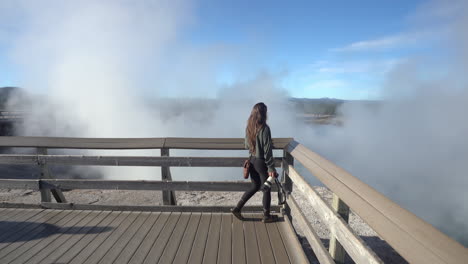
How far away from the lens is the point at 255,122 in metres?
3.16

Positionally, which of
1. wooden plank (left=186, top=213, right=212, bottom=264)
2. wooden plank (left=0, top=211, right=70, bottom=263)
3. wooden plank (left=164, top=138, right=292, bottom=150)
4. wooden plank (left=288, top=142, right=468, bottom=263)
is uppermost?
wooden plank (left=164, top=138, right=292, bottom=150)

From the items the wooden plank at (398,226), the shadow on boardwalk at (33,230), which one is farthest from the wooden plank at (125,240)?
the wooden plank at (398,226)

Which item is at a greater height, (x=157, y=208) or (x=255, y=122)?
(x=255, y=122)

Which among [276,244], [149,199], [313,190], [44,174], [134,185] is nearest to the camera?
[313,190]

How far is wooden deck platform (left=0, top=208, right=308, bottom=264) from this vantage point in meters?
2.72

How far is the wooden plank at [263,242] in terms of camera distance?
2.68 metres

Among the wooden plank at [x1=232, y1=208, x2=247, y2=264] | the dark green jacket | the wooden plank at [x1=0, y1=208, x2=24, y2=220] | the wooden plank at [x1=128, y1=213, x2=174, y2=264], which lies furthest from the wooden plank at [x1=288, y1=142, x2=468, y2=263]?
the wooden plank at [x1=0, y1=208, x2=24, y2=220]

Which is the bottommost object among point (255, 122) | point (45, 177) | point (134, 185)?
point (134, 185)

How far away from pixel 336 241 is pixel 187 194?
8.09 meters

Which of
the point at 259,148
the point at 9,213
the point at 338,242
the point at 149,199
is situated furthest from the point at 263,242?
the point at 149,199

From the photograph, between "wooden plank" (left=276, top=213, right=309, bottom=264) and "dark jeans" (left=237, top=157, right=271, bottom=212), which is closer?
"wooden plank" (left=276, top=213, right=309, bottom=264)

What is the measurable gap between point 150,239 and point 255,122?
1906mm

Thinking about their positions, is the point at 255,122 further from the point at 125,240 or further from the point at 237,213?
the point at 125,240

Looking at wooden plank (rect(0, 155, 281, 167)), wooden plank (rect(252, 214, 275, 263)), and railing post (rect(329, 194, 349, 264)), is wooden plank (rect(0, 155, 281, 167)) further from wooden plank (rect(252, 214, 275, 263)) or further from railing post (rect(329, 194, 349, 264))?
railing post (rect(329, 194, 349, 264))
